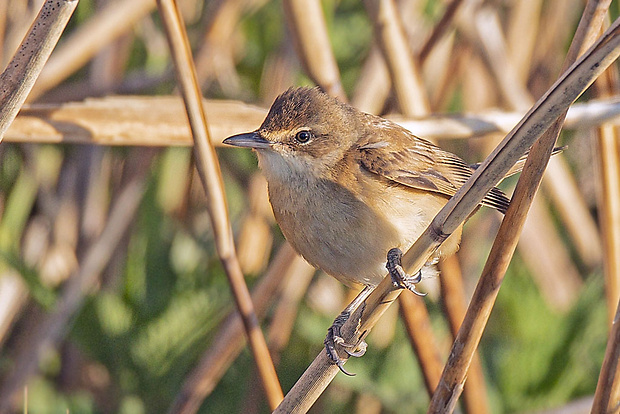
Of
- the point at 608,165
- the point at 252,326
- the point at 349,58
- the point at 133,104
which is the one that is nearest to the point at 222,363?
the point at 252,326

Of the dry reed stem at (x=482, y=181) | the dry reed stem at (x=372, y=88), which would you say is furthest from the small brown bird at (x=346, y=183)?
the dry reed stem at (x=372, y=88)

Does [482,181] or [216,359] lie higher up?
[216,359]

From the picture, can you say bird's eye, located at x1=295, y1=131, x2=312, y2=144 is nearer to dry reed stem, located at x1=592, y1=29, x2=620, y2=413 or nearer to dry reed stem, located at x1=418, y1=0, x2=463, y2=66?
dry reed stem, located at x1=418, y1=0, x2=463, y2=66

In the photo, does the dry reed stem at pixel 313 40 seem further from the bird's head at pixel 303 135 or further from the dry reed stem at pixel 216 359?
the dry reed stem at pixel 216 359

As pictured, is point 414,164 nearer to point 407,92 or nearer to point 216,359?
point 407,92

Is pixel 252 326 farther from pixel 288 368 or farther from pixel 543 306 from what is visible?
pixel 543 306

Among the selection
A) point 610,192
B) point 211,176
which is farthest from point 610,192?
point 211,176
